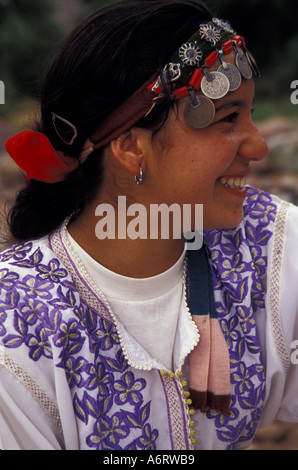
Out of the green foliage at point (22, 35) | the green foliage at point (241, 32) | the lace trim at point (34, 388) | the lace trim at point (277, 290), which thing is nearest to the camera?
the lace trim at point (34, 388)

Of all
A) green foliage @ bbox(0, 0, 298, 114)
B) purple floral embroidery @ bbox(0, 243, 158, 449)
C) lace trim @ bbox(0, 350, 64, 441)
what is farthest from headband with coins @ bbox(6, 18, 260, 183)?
green foliage @ bbox(0, 0, 298, 114)

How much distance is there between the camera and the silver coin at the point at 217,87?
1962 millimetres

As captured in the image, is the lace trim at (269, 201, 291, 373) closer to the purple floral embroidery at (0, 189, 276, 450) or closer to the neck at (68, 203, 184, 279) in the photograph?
the purple floral embroidery at (0, 189, 276, 450)

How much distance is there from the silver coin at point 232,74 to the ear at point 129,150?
0.33 metres

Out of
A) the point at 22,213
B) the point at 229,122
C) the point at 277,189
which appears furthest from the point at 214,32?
the point at 277,189

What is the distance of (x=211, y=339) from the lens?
2.17 metres

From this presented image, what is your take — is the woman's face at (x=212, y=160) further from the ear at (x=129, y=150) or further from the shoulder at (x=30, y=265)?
the shoulder at (x=30, y=265)

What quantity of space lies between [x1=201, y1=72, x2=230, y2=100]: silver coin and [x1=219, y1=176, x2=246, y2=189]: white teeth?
0.26 metres

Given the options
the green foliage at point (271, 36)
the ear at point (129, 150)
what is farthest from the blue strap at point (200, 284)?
the green foliage at point (271, 36)

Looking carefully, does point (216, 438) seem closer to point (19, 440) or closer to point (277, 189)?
point (19, 440)

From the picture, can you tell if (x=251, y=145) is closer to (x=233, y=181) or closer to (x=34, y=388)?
(x=233, y=181)

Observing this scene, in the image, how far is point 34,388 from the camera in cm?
194

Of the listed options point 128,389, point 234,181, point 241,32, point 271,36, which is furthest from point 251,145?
point 271,36
